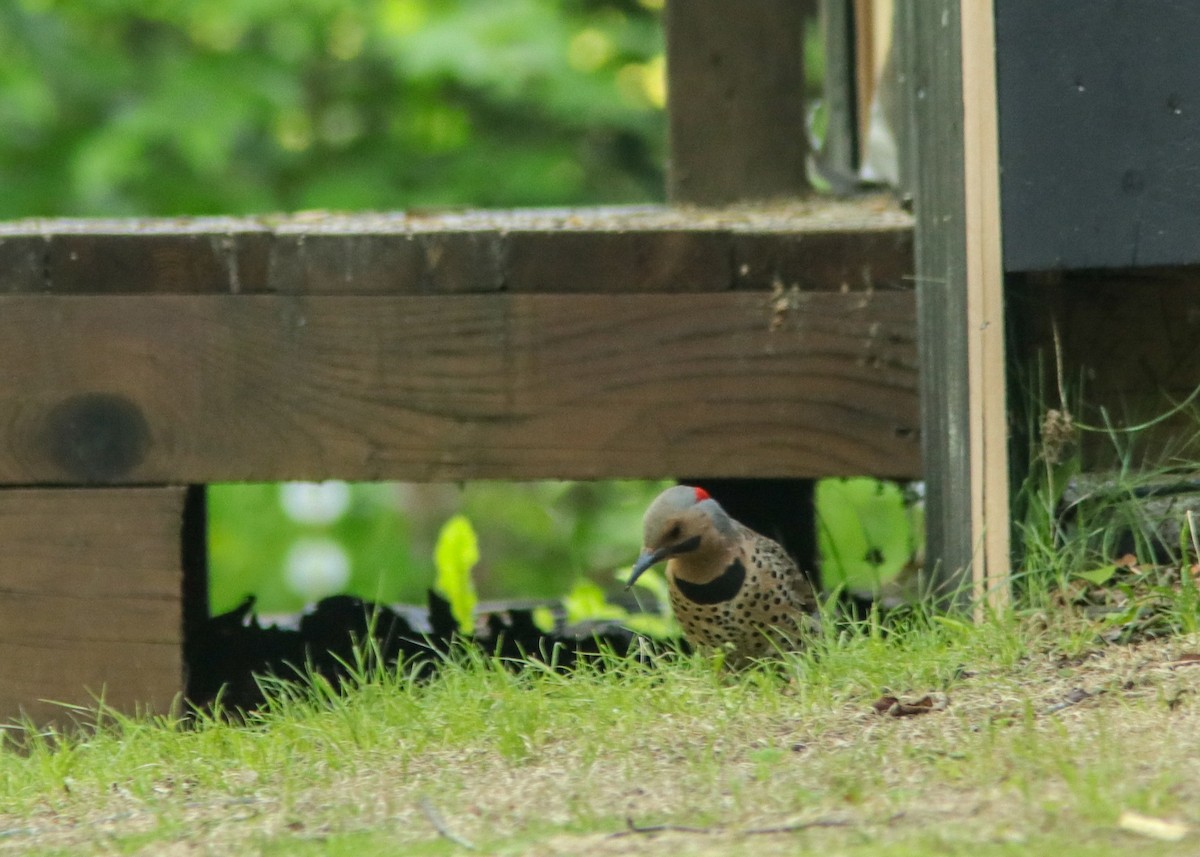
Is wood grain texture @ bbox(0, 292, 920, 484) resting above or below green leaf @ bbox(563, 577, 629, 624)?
above

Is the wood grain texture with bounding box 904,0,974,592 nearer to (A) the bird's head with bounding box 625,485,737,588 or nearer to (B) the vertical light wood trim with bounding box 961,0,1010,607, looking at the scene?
(B) the vertical light wood trim with bounding box 961,0,1010,607

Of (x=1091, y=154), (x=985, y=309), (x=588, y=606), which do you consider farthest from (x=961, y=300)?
(x=588, y=606)

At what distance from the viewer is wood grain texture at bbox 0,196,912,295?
4.26m

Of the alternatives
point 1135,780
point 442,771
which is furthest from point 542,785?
point 1135,780

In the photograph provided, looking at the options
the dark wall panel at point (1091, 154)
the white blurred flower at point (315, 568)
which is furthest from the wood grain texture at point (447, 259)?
the white blurred flower at point (315, 568)

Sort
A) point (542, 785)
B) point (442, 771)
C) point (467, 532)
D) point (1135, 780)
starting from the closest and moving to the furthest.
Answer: point (1135, 780), point (542, 785), point (442, 771), point (467, 532)

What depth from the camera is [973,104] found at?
3.76 meters

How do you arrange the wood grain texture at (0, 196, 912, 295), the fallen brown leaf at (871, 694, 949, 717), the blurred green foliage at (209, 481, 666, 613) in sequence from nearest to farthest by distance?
1. the fallen brown leaf at (871, 694, 949, 717)
2. the wood grain texture at (0, 196, 912, 295)
3. the blurred green foliage at (209, 481, 666, 613)

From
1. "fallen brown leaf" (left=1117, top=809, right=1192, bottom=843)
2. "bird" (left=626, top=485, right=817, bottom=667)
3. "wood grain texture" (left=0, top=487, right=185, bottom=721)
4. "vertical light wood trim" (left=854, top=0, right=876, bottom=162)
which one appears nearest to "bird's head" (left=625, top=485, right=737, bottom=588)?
"bird" (left=626, top=485, right=817, bottom=667)

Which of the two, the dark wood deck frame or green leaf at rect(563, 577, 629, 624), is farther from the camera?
green leaf at rect(563, 577, 629, 624)

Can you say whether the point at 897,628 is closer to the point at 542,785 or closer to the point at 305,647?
the point at 542,785

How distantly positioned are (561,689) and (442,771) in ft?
1.58

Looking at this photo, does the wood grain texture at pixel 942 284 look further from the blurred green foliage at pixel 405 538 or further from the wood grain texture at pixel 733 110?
the blurred green foliage at pixel 405 538

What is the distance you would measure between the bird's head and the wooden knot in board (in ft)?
4.68
